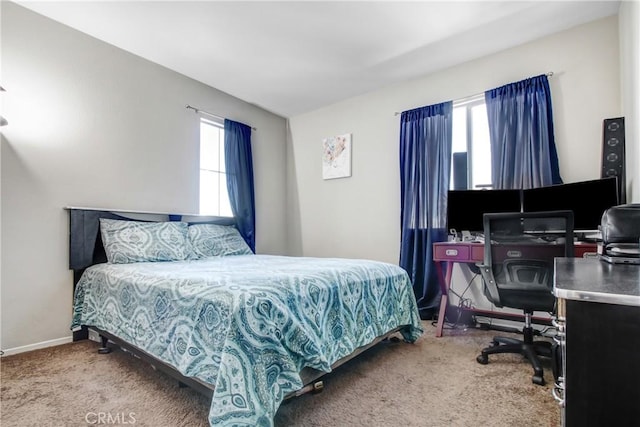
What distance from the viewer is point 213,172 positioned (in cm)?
368

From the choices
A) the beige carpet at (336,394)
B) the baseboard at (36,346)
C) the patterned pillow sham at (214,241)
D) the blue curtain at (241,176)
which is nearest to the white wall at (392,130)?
the blue curtain at (241,176)

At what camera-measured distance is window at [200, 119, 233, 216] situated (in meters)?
3.57

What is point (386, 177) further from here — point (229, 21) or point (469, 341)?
point (229, 21)

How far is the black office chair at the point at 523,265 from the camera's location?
5.93ft

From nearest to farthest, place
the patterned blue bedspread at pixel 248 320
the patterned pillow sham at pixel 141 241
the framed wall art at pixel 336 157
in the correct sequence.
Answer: the patterned blue bedspread at pixel 248 320, the patterned pillow sham at pixel 141 241, the framed wall art at pixel 336 157

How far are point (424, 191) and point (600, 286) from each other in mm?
2724

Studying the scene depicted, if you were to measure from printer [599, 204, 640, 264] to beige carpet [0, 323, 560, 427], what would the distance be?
0.85 metres

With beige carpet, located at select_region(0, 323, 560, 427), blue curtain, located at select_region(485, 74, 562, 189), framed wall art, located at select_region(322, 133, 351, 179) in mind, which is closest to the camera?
beige carpet, located at select_region(0, 323, 560, 427)

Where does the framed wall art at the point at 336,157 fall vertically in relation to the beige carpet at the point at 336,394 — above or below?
above

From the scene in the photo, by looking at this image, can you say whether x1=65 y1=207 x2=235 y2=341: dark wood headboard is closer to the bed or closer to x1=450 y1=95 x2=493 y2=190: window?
the bed

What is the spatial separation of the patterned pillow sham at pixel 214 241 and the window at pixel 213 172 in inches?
13.3

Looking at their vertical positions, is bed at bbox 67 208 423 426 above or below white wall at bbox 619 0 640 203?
below

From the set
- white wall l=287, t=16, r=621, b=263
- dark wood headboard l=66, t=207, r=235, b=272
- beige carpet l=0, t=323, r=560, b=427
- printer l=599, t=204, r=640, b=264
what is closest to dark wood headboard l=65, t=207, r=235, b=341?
dark wood headboard l=66, t=207, r=235, b=272

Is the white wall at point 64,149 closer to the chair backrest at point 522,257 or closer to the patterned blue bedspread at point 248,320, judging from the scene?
the patterned blue bedspread at point 248,320
